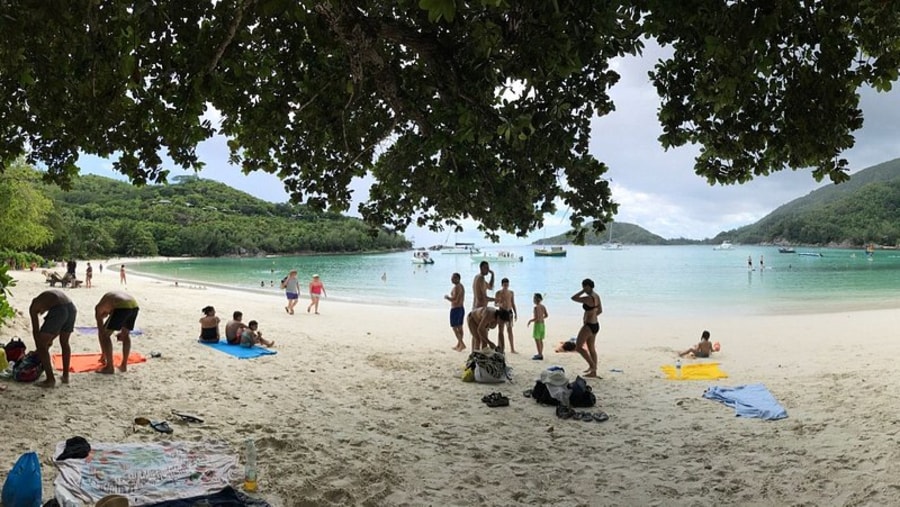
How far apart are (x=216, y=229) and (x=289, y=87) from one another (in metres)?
100

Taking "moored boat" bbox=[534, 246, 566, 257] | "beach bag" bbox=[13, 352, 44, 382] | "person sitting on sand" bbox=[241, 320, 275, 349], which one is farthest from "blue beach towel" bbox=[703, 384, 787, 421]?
"moored boat" bbox=[534, 246, 566, 257]

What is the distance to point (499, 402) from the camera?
6539 mm

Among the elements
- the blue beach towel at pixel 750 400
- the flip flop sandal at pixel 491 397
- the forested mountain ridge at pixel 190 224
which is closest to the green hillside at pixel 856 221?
the forested mountain ridge at pixel 190 224

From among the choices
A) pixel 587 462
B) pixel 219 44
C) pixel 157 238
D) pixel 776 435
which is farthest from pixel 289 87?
pixel 157 238

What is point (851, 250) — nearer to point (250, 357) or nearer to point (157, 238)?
point (250, 357)

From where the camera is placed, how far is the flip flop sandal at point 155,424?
494 cm

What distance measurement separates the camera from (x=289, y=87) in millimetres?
6371

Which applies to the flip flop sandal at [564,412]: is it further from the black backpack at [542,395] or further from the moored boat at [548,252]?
the moored boat at [548,252]

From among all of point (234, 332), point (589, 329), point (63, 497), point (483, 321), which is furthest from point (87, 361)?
point (589, 329)

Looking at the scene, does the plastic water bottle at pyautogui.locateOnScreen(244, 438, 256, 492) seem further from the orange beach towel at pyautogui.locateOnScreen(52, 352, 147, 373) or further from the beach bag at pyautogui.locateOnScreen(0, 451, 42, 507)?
the orange beach towel at pyautogui.locateOnScreen(52, 352, 147, 373)

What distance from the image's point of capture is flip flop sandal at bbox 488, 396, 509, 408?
6.50 meters

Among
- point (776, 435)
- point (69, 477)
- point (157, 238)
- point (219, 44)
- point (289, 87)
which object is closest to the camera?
point (69, 477)

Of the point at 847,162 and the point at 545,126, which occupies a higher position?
the point at 545,126

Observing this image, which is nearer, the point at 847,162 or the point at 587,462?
the point at 847,162
